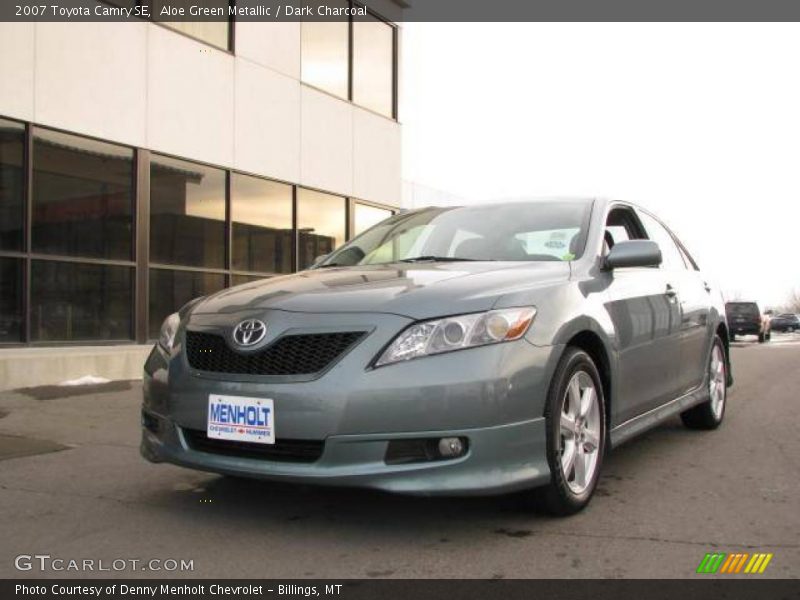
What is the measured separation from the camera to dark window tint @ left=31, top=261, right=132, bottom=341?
9.01 m

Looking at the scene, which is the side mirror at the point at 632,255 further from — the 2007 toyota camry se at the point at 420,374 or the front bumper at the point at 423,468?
the front bumper at the point at 423,468

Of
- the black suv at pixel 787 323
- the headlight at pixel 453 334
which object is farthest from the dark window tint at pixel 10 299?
the black suv at pixel 787 323

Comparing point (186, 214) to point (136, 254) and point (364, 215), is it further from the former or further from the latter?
point (364, 215)

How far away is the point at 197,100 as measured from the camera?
10758mm

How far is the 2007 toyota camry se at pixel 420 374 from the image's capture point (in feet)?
10.2

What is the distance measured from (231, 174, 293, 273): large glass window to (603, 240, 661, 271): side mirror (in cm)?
824

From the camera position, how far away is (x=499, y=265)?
397 centimetres

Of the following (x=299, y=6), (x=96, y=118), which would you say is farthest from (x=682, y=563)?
(x=299, y=6)

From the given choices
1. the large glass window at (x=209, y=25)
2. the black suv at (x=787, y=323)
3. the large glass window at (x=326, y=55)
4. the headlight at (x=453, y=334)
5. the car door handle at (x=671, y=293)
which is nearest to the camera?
the headlight at (x=453, y=334)

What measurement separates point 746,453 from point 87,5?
28.3 feet

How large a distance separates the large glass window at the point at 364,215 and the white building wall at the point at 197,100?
0.29m

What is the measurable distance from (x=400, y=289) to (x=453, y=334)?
1.29 ft

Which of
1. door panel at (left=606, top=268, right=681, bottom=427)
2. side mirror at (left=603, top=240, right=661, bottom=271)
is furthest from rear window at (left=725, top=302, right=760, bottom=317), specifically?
side mirror at (left=603, top=240, right=661, bottom=271)

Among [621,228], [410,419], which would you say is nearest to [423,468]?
[410,419]
